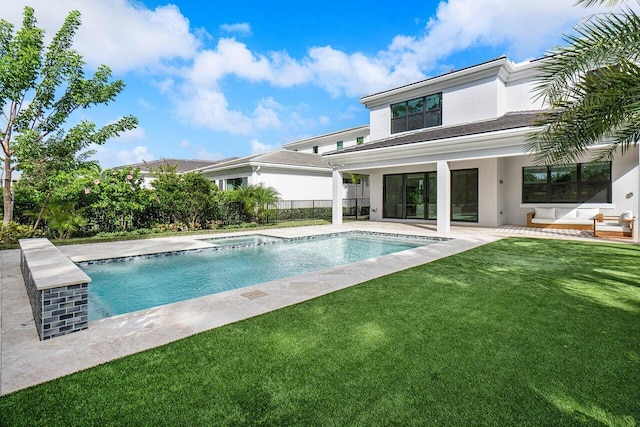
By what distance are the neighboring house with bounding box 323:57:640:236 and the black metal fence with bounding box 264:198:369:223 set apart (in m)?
3.85

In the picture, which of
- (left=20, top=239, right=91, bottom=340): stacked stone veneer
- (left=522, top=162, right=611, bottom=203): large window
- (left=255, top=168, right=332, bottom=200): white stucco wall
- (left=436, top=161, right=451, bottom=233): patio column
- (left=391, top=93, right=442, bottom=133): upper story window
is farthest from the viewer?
(left=255, top=168, right=332, bottom=200): white stucco wall

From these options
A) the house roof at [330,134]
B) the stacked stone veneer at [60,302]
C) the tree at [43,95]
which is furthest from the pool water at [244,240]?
the house roof at [330,134]

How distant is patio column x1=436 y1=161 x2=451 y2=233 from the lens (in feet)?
44.4

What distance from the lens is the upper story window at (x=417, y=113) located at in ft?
55.7

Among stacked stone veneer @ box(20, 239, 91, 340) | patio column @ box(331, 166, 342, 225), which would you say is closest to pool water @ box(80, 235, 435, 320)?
stacked stone veneer @ box(20, 239, 91, 340)

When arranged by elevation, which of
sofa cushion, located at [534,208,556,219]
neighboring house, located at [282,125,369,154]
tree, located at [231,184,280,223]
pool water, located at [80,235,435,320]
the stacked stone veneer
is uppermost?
neighboring house, located at [282,125,369,154]

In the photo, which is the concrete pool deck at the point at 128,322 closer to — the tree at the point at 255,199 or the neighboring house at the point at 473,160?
the neighboring house at the point at 473,160

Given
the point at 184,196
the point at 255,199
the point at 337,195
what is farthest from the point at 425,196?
the point at 184,196

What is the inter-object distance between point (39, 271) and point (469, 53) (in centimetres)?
3052

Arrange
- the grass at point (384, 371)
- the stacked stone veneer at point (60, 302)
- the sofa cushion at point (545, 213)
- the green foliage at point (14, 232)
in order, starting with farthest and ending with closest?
the sofa cushion at point (545, 213) → the green foliage at point (14, 232) → the stacked stone veneer at point (60, 302) → the grass at point (384, 371)

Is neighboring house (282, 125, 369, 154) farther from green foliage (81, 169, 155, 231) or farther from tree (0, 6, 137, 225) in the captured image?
tree (0, 6, 137, 225)

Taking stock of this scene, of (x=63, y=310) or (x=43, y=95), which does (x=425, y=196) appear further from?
(x=43, y=95)

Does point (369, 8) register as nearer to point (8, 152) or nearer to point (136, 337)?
point (8, 152)

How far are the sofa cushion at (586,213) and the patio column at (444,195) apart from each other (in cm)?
579
